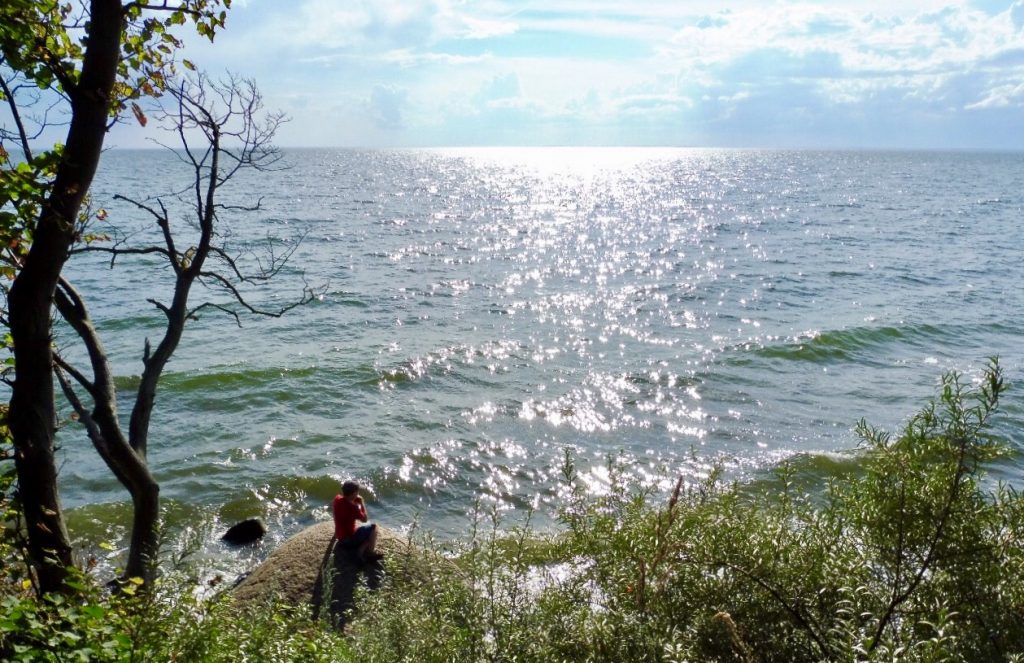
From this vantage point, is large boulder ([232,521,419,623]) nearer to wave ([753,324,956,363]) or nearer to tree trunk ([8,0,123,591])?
tree trunk ([8,0,123,591])

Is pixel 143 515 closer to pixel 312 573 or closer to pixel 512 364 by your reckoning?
pixel 312 573

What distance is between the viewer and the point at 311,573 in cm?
1025

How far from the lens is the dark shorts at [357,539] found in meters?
10.5

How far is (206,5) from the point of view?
546cm

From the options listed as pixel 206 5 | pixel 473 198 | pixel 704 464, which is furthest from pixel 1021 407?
pixel 473 198

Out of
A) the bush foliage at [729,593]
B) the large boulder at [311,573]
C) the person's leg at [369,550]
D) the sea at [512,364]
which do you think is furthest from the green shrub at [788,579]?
the person's leg at [369,550]

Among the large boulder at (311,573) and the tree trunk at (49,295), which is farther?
the large boulder at (311,573)

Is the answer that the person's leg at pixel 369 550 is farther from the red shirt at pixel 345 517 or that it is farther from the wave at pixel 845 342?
the wave at pixel 845 342

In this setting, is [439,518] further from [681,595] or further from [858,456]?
[681,595]

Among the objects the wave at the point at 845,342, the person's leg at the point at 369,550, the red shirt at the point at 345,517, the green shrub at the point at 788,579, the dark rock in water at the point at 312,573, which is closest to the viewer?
the green shrub at the point at 788,579

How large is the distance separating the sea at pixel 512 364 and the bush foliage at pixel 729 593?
0.79 m

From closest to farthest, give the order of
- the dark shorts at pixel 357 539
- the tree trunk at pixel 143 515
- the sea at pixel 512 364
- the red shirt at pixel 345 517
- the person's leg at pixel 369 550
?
the tree trunk at pixel 143 515, the person's leg at pixel 369 550, the dark shorts at pixel 357 539, the red shirt at pixel 345 517, the sea at pixel 512 364

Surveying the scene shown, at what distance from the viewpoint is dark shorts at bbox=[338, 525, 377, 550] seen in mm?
10477

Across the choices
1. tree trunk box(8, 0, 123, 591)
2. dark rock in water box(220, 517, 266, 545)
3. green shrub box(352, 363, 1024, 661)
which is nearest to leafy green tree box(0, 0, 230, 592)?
tree trunk box(8, 0, 123, 591)
